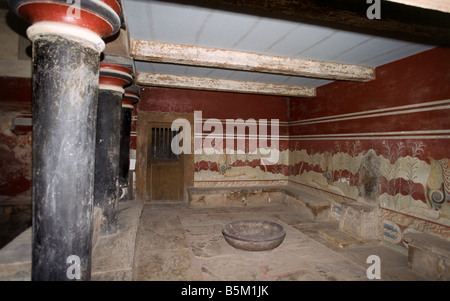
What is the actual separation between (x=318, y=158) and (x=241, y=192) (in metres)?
2.06

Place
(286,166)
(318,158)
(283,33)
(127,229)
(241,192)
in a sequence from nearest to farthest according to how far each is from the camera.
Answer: (283,33), (127,229), (318,158), (241,192), (286,166)

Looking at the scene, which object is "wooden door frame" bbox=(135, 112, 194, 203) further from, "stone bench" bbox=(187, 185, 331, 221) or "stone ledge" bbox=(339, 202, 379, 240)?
"stone ledge" bbox=(339, 202, 379, 240)

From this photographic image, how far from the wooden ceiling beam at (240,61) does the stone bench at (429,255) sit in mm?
2659

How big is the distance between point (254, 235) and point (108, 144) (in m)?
2.46

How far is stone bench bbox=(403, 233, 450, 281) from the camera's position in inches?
111

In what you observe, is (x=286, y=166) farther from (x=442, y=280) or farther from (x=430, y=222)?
(x=442, y=280)

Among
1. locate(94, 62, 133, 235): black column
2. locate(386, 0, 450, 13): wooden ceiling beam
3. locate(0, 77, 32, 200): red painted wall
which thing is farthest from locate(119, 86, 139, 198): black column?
locate(386, 0, 450, 13): wooden ceiling beam

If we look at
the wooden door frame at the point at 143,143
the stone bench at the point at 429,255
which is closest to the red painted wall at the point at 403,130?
the stone bench at the point at 429,255

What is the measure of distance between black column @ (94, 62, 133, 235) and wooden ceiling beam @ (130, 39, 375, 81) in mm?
415

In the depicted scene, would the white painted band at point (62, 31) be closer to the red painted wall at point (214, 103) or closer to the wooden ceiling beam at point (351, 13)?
the wooden ceiling beam at point (351, 13)

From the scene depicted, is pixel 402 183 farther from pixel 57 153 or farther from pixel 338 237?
pixel 57 153

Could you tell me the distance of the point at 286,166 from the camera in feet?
23.7

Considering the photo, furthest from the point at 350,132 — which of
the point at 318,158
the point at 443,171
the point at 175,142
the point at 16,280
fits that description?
the point at 16,280

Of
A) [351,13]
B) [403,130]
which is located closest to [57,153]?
[351,13]
